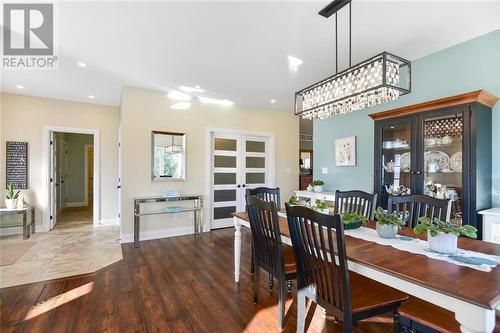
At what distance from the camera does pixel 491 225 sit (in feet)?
7.73

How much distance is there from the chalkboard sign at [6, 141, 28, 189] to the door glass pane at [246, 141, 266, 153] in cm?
432

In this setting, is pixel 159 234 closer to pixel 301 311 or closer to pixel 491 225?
pixel 301 311

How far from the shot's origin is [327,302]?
1537 millimetres

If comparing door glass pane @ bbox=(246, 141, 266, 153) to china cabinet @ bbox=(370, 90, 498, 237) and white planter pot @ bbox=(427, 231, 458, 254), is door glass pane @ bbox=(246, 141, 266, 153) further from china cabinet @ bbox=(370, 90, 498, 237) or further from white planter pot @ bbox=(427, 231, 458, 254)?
white planter pot @ bbox=(427, 231, 458, 254)

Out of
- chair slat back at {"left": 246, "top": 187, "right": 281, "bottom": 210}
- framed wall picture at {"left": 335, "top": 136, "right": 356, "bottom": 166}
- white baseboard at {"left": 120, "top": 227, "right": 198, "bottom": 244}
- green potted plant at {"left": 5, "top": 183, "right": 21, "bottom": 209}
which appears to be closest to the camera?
chair slat back at {"left": 246, "top": 187, "right": 281, "bottom": 210}

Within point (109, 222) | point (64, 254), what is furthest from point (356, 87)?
point (109, 222)

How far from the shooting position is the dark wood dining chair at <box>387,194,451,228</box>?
2.09 m

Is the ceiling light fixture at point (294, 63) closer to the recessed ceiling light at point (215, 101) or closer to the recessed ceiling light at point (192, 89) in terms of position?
the recessed ceiling light at point (192, 89)

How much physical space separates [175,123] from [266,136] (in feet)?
6.90

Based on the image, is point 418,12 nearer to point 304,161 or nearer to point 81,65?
point 81,65

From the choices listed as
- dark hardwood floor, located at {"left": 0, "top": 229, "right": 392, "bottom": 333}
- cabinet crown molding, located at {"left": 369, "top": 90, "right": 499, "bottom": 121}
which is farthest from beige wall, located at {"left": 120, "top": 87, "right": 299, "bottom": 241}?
cabinet crown molding, located at {"left": 369, "top": 90, "right": 499, "bottom": 121}

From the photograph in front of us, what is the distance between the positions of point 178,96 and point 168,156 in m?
1.15

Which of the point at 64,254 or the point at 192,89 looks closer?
the point at 64,254

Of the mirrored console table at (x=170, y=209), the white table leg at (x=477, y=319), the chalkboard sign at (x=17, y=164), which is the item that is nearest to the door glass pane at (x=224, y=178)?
the mirrored console table at (x=170, y=209)
